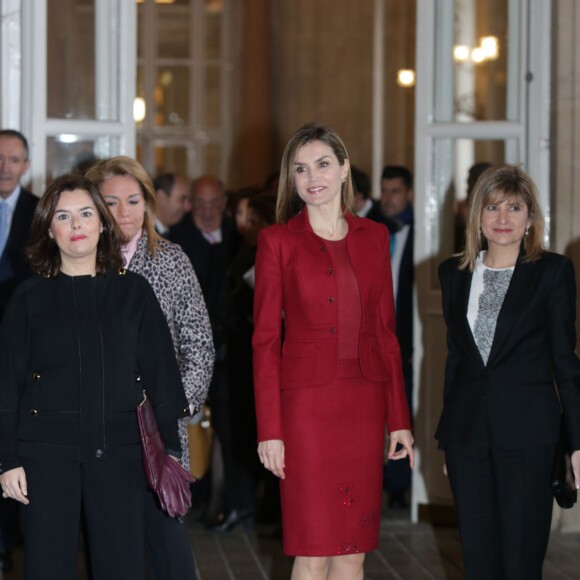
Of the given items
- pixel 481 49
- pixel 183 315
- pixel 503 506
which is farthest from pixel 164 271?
pixel 481 49

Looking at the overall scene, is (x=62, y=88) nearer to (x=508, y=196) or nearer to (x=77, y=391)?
(x=508, y=196)

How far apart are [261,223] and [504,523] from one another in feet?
9.68

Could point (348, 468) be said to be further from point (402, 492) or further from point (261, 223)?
point (402, 492)

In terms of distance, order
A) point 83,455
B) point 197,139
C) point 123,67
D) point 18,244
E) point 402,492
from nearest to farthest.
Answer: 1. point 83,455
2. point 18,244
3. point 123,67
4. point 402,492
5. point 197,139

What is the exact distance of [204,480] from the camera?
8680mm

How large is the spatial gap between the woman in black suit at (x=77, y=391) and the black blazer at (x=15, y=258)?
2.43 meters

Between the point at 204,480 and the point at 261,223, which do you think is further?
the point at 204,480

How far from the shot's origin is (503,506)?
15.8 ft

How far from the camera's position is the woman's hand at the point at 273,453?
185 inches

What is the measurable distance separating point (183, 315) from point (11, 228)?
2.07 metres

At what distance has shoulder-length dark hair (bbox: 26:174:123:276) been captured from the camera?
4496 millimetres

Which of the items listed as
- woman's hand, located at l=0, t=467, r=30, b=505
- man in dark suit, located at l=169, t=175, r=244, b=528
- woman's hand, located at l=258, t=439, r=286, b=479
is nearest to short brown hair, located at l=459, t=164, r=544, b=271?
woman's hand, located at l=258, t=439, r=286, b=479

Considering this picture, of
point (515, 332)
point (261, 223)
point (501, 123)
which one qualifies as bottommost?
point (515, 332)

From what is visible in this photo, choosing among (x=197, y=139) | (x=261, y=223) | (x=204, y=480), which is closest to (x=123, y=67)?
(x=261, y=223)
